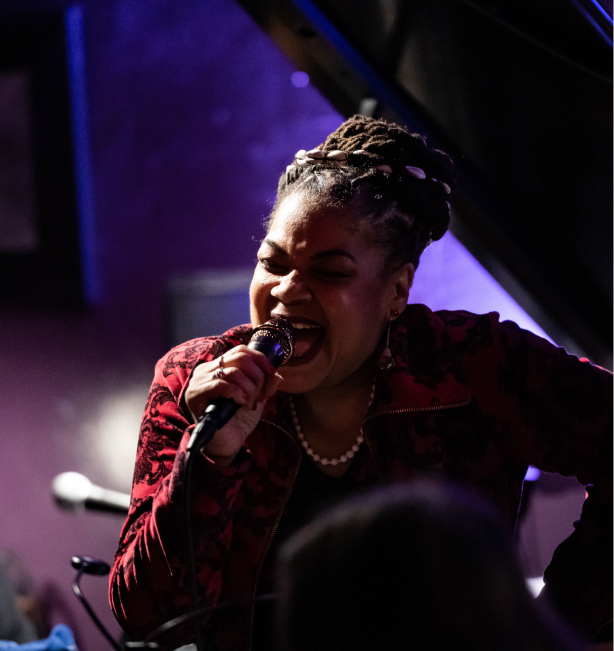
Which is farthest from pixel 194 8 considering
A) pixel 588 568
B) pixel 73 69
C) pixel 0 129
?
pixel 588 568

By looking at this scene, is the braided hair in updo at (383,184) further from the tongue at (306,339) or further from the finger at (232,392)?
the finger at (232,392)

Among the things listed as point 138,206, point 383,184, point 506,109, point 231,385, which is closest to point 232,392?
point 231,385

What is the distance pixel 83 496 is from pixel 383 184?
1002 millimetres

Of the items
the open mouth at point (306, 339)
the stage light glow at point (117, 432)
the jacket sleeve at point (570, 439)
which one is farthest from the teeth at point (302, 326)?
the stage light glow at point (117, 432)

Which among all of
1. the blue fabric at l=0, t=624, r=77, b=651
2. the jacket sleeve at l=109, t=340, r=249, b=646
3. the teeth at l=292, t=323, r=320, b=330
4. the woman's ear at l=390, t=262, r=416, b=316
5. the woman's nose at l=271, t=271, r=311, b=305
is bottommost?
the blue fabric at l=0, t=624, r=77, b=651

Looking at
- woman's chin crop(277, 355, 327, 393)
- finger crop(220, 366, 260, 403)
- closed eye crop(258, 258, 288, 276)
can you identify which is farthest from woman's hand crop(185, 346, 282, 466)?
closed eye crop(258, 258, 288, 276)

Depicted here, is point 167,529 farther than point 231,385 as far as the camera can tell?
Yes

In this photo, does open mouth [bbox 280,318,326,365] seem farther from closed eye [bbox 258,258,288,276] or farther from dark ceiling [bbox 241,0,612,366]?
dark ceiling [bbox 241,0,612,366]

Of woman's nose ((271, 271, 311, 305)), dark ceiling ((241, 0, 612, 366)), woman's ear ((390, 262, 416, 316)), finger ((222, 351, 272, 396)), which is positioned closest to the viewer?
finger ((222, 351, 272, 396))

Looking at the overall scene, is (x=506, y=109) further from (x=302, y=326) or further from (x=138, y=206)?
(x=138, y=206)

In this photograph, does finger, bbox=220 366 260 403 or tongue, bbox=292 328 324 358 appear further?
tongue, bbox=292 328 324 358

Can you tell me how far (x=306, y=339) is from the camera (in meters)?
1.08

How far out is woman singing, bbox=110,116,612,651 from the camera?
1.07m

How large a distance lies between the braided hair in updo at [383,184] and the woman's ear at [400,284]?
0.05ft
